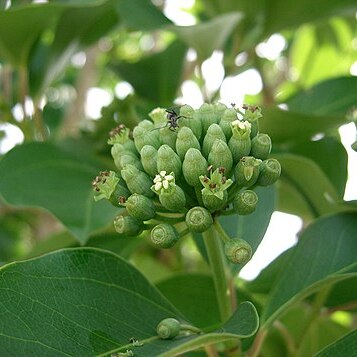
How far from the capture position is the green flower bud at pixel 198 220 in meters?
1.18

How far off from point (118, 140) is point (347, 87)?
851 mm

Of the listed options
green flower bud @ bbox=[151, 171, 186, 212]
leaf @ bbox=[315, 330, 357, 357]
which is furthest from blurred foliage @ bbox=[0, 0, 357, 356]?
green flower bud @ bbox=[151, 171, 186, 212]

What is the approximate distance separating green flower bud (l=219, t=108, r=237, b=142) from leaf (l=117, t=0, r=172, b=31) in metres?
0.77

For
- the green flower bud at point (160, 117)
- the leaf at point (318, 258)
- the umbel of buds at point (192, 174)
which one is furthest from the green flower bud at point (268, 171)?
the leaf at point (318, 258)

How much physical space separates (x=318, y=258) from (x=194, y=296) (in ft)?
1.17

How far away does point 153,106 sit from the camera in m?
2.08

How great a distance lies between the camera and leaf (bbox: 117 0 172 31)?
6.57 feet

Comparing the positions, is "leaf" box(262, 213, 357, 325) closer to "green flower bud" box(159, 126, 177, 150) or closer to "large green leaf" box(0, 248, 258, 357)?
"large green leaf" box(0, 248, 258, 357)

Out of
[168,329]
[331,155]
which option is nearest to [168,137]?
[168,329]

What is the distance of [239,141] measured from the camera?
4.09 ft

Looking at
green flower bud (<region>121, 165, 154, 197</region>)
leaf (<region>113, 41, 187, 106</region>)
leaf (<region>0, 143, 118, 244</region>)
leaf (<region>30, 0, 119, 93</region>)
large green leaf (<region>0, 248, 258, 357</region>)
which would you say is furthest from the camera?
leaf (<region>113, 41, 187, 106</region>)

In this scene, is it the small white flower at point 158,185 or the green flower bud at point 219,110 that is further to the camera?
the green flower bud at point 219,110

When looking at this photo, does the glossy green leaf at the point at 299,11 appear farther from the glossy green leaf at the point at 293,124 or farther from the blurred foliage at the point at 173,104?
the glossy green leaf at the point at 293,124

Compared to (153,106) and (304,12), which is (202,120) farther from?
(304,12)
